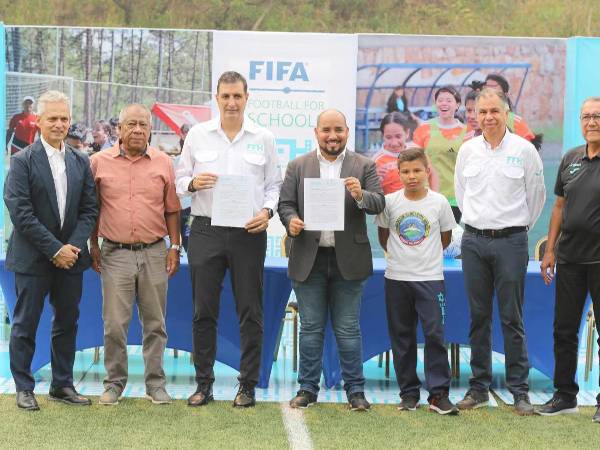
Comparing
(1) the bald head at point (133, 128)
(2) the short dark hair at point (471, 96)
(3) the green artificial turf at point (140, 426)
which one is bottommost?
(3) the green artificial turf at point (140, 426)

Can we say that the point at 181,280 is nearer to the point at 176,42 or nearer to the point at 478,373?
the point at 478,373

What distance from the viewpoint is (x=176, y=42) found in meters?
8.61

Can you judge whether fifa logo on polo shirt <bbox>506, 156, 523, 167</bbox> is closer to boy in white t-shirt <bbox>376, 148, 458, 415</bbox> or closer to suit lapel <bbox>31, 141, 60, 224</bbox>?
boy in white t-shirt <bbox>376, 148, 458, 415</bbox>

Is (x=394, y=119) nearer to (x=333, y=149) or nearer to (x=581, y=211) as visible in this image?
(x=333, y=149)

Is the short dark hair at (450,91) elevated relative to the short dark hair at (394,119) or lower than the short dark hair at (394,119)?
elevated

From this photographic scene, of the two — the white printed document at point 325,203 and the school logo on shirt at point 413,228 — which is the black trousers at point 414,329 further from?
the white printed document at point 325,203

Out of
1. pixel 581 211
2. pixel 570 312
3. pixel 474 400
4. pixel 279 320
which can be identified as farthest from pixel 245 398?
pixel 581 211

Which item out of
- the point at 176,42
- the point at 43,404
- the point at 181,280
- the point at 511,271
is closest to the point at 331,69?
the point at 176,42

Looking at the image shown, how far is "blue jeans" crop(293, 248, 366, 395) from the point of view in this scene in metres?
5.27

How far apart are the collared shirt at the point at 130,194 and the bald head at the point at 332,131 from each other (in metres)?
0.92

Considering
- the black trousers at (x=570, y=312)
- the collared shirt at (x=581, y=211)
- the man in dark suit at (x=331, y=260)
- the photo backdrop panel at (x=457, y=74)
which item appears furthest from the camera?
the photo backdrop panel at (x=457, y=74)

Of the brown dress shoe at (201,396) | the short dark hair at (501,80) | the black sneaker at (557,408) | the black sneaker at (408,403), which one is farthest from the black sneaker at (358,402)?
the short dark hair at (501,80)

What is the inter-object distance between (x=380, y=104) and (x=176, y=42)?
6.38ft

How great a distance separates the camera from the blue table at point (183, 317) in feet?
19.3
